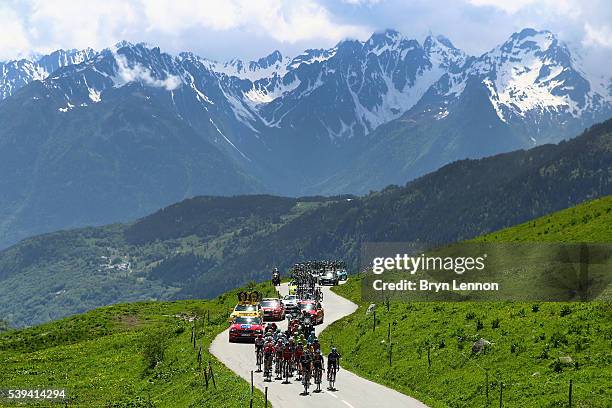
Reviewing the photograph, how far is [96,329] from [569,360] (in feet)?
213

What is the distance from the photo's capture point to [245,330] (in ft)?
197

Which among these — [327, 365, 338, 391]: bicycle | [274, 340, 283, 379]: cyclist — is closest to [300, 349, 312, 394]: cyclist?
[327, 365, 338, 391]: bicycle

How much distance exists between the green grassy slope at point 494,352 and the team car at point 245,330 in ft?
22.0

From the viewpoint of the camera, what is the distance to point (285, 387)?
1620 inches

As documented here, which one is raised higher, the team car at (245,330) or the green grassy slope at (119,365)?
the team car at (245,330)

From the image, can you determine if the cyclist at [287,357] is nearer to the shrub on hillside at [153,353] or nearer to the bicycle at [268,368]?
the bicycle at [268,368]

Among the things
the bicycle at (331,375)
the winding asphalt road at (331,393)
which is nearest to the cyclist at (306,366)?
the winding asphalt road at (331,393)

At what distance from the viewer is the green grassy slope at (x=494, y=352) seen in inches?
1299

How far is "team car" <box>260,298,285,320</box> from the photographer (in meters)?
73.2

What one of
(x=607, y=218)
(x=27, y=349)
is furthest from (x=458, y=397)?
(x=27, y=349)

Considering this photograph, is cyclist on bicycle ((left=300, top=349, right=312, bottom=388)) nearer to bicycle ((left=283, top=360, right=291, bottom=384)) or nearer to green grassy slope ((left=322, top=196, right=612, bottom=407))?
bicycle ((left=283, top=360, right=291, bottom=384))

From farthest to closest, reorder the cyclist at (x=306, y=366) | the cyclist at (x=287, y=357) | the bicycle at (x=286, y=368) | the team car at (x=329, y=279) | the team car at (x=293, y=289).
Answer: the team car at (x=329, y=279) < the team car at (x=293, y=289) < the cyclist at (x=287, y=357) < the bicycle at (x=286, y=368) < the cyclist at (x=306, y=366)

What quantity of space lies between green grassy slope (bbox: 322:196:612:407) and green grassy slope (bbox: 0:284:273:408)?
8.82 metres

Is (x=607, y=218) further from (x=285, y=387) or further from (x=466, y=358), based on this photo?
(x=285, y=387)
